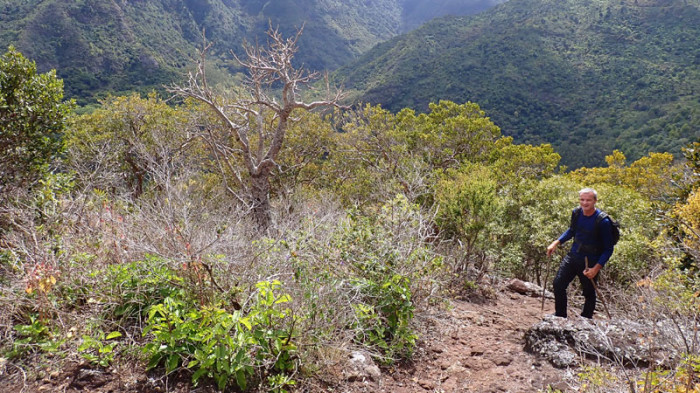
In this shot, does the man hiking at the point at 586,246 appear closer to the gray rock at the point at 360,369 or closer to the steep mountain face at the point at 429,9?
the gray rock at the point at 360,369

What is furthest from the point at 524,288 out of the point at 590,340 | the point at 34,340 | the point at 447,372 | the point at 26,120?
the point at 26,120

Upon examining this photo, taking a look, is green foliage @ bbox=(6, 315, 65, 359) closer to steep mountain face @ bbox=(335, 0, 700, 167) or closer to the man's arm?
the man's arm

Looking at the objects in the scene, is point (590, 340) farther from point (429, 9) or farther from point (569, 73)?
point (429, 9)

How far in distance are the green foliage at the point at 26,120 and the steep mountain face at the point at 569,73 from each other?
4113 centimetres

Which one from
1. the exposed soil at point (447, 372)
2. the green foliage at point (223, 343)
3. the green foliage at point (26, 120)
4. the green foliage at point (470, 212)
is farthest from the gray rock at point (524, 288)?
the green foliage at point (26, 120)

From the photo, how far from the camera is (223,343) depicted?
213cm

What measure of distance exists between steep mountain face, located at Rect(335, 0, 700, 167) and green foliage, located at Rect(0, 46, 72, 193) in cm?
4113

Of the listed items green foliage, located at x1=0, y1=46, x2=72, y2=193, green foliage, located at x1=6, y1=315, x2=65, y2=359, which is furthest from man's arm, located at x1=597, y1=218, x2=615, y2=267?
green foliage, located at x1=0, y1=46, x2=72, y2=193

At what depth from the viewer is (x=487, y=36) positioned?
62938 millimetres

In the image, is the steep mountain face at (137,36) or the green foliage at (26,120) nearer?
the green foliage at (26,120)

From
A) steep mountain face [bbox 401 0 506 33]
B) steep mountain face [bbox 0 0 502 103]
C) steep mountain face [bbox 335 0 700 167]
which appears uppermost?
steep mountain face [bbox 401 0 506 33]

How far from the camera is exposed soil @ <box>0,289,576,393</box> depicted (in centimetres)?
215

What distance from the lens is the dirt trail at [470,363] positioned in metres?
2.76

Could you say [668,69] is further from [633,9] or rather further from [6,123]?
[6,123]
